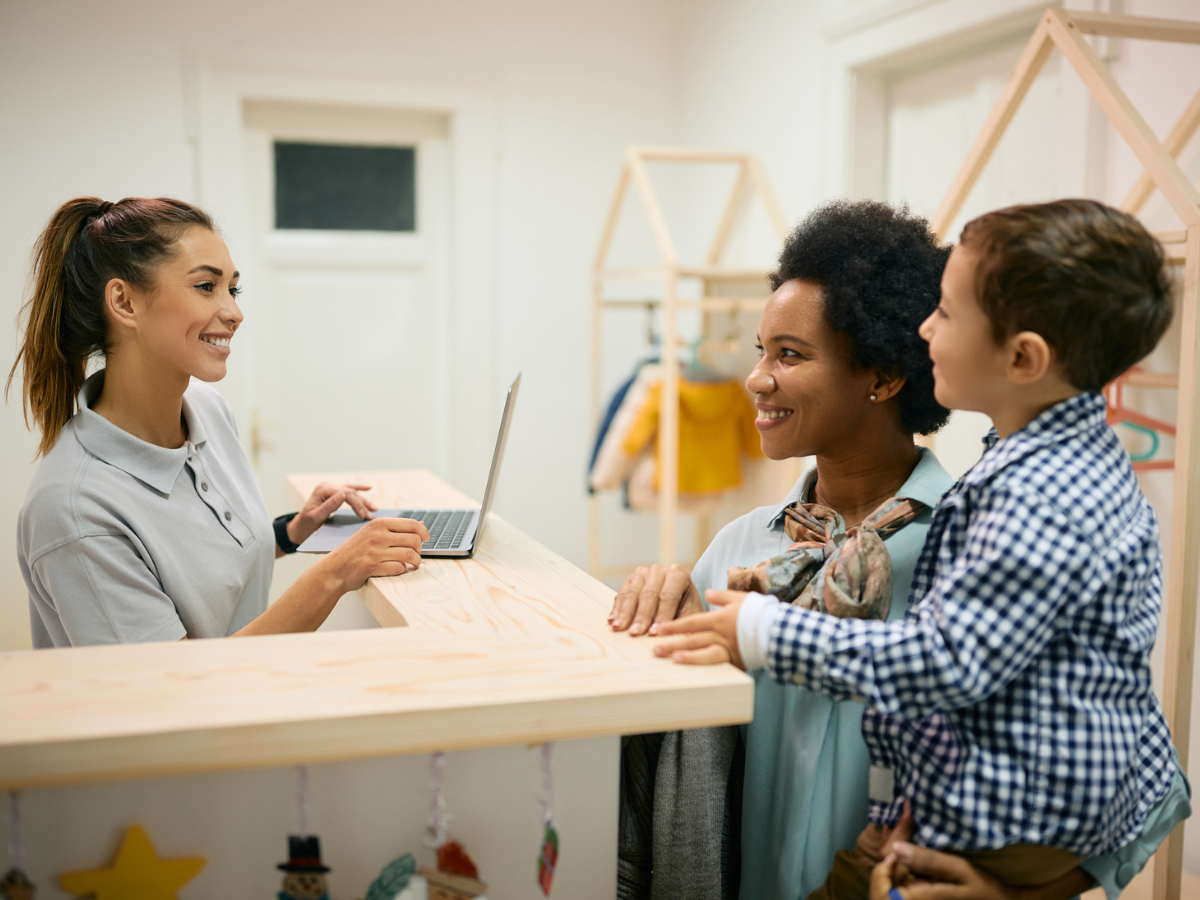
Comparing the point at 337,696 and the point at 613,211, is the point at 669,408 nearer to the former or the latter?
the point at 613,211

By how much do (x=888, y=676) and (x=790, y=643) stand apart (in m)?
0.08

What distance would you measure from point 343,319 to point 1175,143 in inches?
110

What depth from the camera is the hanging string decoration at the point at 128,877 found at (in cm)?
77

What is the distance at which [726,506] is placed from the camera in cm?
369

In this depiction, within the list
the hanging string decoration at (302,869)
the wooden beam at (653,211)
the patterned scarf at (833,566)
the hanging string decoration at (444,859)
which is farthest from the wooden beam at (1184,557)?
the wooden beam at (653,211)

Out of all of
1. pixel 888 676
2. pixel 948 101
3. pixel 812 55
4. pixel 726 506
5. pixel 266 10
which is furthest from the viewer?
pixel 726 506

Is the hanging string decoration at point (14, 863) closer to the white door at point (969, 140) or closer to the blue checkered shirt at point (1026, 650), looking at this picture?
the blue checkered shirt at point (1026, 650)

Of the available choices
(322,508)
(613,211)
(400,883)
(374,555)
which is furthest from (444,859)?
(613,211)

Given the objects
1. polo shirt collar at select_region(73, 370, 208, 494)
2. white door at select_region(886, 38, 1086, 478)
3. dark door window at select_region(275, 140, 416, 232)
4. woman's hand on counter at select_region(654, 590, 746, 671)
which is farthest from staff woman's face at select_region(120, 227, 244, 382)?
dark door window at select_region(275, 140, 416, 232)

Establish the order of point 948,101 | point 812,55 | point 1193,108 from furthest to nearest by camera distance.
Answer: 1. point 812,55
2. point 948,101
3. point 1193,108

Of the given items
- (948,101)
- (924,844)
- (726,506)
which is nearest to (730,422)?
(726,506)

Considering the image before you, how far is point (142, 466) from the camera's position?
53.4 inches

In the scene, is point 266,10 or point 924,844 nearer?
point 924,844

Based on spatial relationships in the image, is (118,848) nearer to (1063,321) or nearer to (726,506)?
(1063,321)
